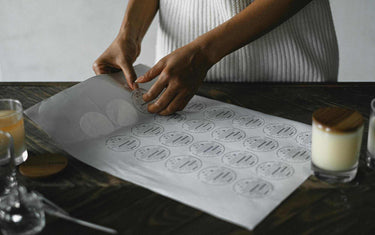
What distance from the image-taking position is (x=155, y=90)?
0.84 meters

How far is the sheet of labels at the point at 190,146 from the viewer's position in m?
0.60

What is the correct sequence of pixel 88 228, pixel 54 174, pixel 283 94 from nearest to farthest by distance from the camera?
pixel 88 228
pixel 54 174
pixel 283 94

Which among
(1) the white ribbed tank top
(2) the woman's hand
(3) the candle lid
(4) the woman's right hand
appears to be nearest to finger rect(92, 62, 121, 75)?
(4) the woman's right hand

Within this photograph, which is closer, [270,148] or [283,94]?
[270,148]

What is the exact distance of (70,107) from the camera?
2.64ft

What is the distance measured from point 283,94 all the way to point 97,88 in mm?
385

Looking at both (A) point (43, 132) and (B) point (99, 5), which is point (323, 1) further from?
(B) point (99, 5)

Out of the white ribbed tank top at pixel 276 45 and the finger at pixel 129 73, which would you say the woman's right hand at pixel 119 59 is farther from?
the white ribbed tank top at pixel 276 45

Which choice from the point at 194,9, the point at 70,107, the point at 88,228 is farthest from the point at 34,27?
the point at 88,228

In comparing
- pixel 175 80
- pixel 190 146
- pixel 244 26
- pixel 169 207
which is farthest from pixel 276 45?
pixel 169 207

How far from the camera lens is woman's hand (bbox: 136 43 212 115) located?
0.83 metres

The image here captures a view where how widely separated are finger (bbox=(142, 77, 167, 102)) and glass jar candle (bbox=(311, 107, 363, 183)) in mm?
328

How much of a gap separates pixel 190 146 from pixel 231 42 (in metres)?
0.27

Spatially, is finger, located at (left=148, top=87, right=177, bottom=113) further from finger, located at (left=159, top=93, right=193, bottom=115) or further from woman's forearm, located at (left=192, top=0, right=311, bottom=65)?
woman's forearm, located at (left=192, top=0, right=311, bottom=65)
